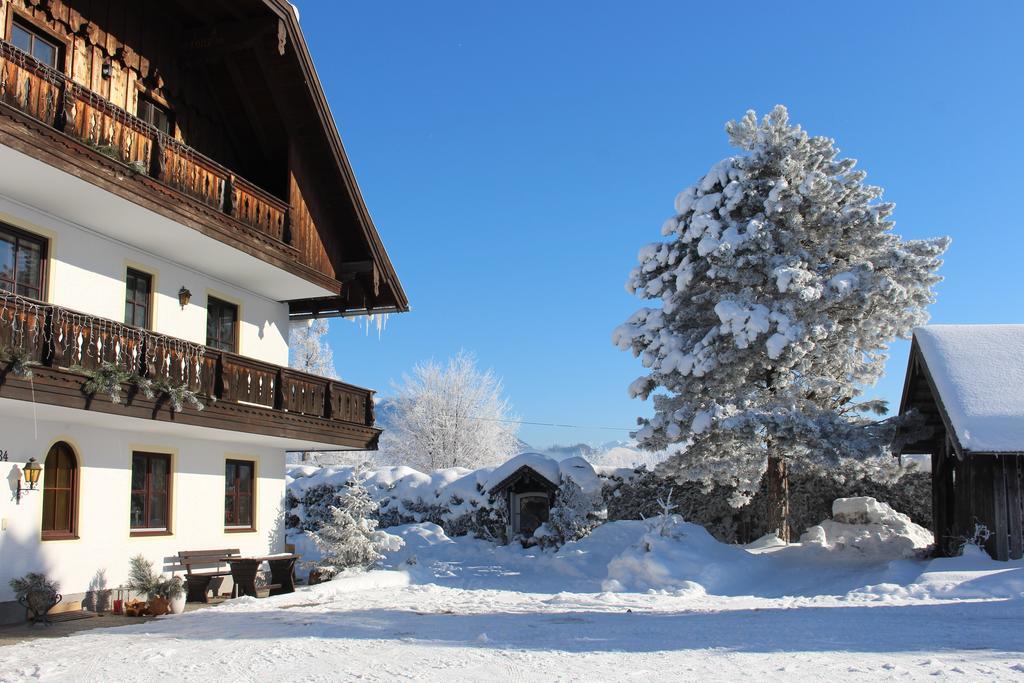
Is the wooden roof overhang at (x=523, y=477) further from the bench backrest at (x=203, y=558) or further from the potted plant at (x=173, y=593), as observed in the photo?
the potted plant at (x=173, y=593)

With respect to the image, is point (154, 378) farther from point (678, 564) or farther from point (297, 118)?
point (678, 564)

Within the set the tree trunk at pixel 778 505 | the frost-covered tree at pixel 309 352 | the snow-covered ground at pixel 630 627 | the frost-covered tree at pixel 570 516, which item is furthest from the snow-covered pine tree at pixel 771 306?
the frost-covered tree at pixel 309 352

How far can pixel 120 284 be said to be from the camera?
49.9 feet

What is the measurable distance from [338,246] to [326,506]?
1500cm

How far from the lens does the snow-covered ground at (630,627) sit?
29.6 feet

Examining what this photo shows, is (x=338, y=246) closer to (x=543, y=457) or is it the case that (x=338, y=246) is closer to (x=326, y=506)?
(x=543, y=457)

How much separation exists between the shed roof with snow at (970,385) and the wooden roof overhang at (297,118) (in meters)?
11.7

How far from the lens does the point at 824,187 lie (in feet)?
71.9

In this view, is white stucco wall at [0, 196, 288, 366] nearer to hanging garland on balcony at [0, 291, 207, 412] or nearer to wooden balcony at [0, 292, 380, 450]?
hanging garland on balcony at [0, 291, 207, 412]

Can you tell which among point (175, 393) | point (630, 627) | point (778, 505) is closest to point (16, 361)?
point (175, 393)

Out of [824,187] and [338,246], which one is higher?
[824,187]

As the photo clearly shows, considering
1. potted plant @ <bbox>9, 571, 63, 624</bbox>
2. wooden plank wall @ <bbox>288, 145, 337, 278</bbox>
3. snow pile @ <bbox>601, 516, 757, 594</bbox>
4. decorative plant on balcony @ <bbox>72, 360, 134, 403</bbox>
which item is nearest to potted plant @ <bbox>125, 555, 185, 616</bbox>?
potted plant @ <bbox>9, 571, 63, 624</bbox>

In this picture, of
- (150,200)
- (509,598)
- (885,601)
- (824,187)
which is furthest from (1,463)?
(824,187)

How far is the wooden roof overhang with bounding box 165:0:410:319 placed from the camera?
16.7 m
